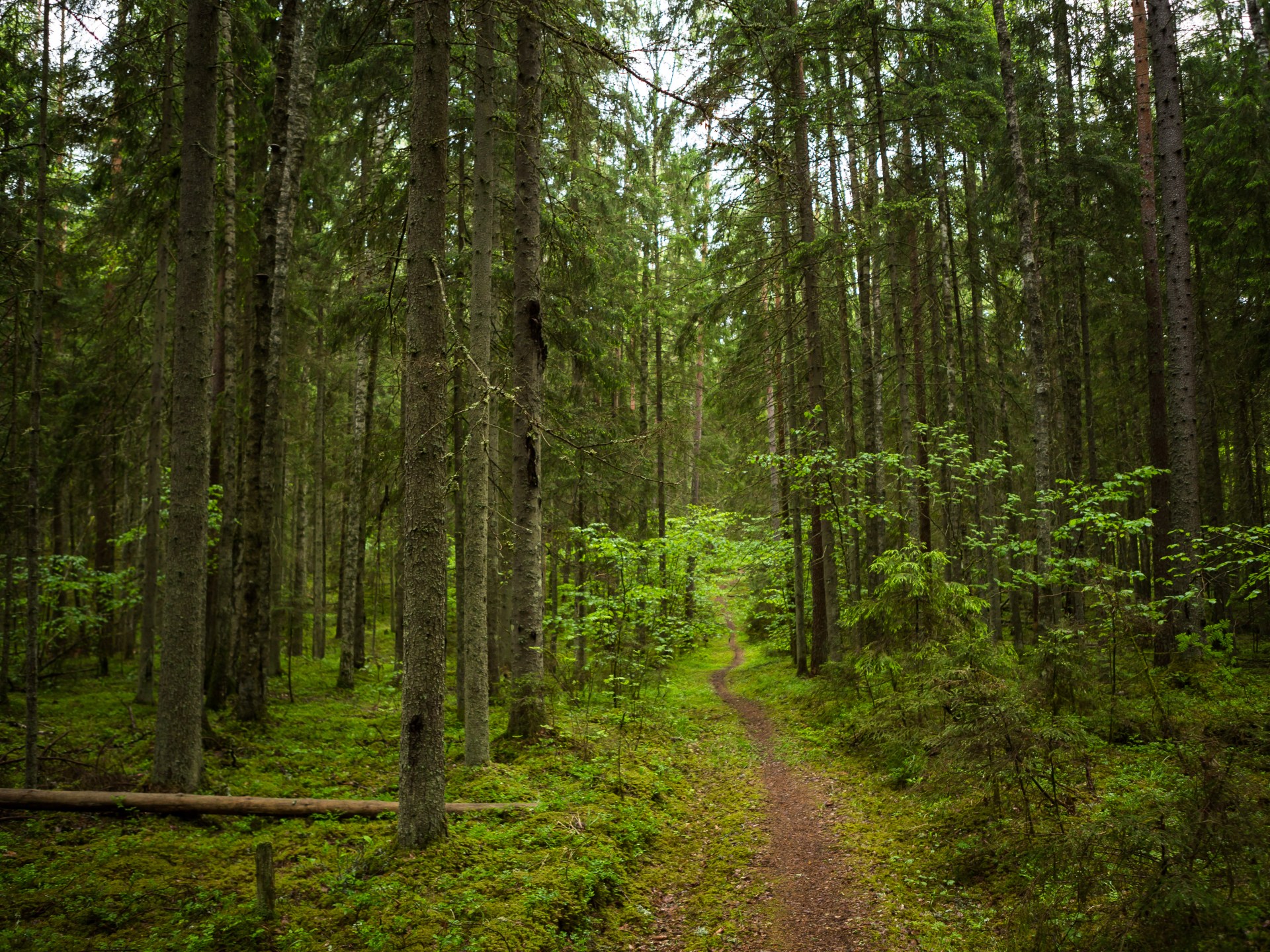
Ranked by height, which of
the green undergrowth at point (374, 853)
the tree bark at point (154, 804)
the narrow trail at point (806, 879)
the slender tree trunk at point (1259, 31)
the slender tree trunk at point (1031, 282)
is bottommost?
the narrow trail at point (806, 879)

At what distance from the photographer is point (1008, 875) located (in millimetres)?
5508

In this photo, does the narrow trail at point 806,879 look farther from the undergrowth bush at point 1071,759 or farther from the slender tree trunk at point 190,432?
the slender tree trunk at point 190,432

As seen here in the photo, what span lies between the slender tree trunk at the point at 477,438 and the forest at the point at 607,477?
2.3 inches

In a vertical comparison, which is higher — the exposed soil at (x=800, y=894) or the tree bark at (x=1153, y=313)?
the tree bark at (x=1153, y=313)

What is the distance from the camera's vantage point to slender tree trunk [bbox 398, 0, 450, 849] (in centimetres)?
554

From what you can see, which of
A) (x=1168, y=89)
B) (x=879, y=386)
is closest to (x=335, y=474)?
(x=879, y=386)

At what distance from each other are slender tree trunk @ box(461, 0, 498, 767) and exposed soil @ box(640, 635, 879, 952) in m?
3.36

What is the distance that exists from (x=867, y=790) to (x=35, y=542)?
382 inches

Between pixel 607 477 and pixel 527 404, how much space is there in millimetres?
7699

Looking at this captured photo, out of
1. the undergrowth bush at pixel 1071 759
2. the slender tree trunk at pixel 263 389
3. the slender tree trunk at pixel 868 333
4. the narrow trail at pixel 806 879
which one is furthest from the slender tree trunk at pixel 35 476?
the slender tree trunk at pixel 868 333

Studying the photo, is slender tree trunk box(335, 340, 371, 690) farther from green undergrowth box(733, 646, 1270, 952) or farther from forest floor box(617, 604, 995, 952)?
green undergrowth box(733, 646, 1270, 952)

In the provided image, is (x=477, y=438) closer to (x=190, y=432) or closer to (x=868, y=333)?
(x=190, y=432)

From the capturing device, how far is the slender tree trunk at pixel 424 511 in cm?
554

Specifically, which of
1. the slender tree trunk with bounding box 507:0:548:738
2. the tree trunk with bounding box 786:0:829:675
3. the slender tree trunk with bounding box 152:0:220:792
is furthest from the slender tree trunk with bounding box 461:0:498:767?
the tree trunk with bounding box 786:0:829:675
